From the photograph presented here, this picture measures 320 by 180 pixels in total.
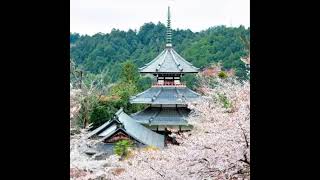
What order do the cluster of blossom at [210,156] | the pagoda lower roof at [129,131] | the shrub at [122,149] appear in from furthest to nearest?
the pagoda lower roof at [129,131], the shrub at [122,149], the cluster of blossom at [210,156]

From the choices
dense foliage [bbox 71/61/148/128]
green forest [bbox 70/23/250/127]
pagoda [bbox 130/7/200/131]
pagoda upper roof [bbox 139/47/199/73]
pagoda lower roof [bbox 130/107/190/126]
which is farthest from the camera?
green forest [bbox 70/23/250/127]

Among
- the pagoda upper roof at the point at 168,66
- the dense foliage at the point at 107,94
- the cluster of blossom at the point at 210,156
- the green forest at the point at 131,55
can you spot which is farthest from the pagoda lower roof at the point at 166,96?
the cluster of blossom at the point at 210,156

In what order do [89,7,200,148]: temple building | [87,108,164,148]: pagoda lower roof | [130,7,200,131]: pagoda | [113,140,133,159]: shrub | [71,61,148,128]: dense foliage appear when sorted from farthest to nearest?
[71,61,148,128]: dense foliage < [130,7,200,131]: pagoda < [89,7,200,148]: temple building < [87,108,164,148]: pagoda lower roof < [113,140,133,159]: shrub

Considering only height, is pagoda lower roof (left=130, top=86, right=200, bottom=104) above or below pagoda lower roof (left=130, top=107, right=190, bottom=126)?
above

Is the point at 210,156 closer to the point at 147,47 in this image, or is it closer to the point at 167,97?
the point at 167,97

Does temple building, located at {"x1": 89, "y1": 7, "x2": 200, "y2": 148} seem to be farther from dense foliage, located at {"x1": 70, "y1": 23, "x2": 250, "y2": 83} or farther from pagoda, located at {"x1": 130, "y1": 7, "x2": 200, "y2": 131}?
dense foliage, located at {"x1": 70, "y1": 23, "x2": 250, "y2": 83}

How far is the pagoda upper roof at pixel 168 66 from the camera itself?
45.6 ft

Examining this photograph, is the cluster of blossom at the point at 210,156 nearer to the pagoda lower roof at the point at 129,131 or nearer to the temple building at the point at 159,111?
the pagoda lower roof at the point at 129,131

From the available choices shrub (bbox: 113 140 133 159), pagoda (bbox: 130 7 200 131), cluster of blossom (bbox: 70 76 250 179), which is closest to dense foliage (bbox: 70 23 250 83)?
pagoda (bbox: 130 7 200 131)

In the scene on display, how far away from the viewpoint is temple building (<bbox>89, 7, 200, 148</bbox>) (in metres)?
11.0

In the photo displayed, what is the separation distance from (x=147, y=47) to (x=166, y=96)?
861 cm
